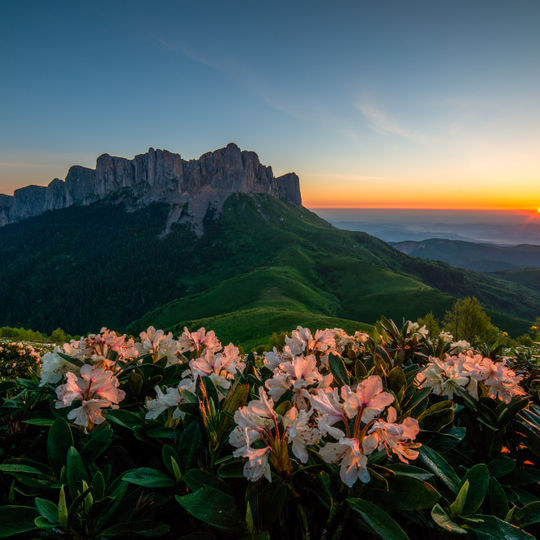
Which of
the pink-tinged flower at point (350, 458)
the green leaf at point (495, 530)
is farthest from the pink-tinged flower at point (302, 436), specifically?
the green leaf at point (495, 530)

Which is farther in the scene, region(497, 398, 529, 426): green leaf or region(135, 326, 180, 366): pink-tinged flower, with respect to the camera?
region(135, 326, 180, 366): pink-tinged flower

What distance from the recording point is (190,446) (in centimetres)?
201

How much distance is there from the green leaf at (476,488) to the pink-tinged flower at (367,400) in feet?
2.53

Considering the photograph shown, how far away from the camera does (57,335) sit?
6059 centimetres

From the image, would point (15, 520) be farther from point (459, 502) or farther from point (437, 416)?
point (437, 416)

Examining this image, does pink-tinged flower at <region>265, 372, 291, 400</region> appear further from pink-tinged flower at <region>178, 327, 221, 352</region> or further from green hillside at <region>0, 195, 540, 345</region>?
green hillside at <region>0, 195, 540, 345</region>

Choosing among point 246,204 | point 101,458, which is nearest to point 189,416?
point 101,458

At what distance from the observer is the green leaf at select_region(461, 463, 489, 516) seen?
167 centimetres

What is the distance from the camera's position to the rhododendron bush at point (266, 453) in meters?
1.54

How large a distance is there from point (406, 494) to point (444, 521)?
0.20 meters

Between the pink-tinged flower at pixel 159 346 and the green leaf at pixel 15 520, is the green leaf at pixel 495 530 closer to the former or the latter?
the green leaf at pixel 15 520

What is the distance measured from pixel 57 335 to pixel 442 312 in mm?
78876

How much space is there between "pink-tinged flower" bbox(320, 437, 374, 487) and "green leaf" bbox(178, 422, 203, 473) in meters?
0.97

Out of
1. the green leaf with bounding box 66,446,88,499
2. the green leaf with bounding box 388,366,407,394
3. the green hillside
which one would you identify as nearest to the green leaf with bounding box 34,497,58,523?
the green leaf with bounding box 66,446,88,499
